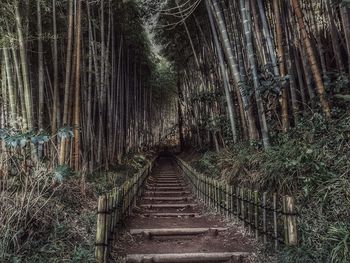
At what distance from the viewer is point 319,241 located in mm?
2365

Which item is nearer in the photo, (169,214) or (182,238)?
(182,238)

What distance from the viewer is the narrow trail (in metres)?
2.77

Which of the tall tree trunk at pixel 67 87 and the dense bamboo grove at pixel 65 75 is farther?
the dense bamboo grove at pixel 65 75

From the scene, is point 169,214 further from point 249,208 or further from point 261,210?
point 261,210

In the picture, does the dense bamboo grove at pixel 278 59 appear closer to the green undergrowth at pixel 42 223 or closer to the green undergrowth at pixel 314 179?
the green undergrowth at pixel 314 179

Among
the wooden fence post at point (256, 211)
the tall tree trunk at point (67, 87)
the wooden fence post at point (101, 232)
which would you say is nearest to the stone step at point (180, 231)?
the wooden fence post at point (256, 211)

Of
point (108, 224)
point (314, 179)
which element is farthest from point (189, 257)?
point (314, 179)

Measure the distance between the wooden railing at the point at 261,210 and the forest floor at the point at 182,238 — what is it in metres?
0.16

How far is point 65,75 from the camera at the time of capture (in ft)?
17.4

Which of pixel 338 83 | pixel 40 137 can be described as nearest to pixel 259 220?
pixel 338 83

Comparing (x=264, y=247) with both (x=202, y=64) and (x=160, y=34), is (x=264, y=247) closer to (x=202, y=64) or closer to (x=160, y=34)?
(x=202, y=64)

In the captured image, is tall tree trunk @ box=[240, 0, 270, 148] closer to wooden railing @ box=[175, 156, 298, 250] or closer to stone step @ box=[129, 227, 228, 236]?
wooden railing @ box=[175, 156, 298, 250]

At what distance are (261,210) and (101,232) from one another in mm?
1576

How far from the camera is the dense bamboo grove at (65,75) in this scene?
13.5 ft
